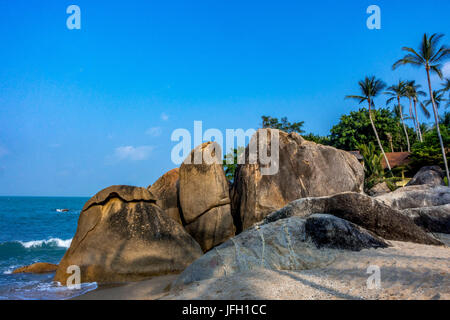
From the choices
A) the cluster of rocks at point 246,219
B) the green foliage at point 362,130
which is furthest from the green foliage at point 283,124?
the cluster of rocks at point 246,219

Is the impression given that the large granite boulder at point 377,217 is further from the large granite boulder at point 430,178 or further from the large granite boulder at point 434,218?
the large granite boulder at point 430,178

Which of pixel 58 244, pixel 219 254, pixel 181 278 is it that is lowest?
pixel 58 244

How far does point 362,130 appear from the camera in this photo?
38875 mm

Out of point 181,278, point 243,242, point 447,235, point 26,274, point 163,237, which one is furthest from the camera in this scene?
point 26,274

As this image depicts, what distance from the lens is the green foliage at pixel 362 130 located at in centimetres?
3822

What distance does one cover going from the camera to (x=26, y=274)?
381 inches

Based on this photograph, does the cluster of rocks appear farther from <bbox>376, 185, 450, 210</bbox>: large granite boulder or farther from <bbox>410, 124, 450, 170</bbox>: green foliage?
<bbox>410, 124, 450, 170</bbox>: green foliage

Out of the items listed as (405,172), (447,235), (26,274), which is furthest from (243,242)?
(405,172)

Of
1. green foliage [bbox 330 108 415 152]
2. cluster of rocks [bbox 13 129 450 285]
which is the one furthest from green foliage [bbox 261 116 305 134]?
cluster of rocks [bbox 13 129 450 285]

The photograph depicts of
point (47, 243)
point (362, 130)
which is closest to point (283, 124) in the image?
point (362, 130)

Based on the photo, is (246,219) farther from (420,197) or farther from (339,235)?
(339,235)

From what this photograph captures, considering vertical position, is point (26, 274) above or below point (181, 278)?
below
